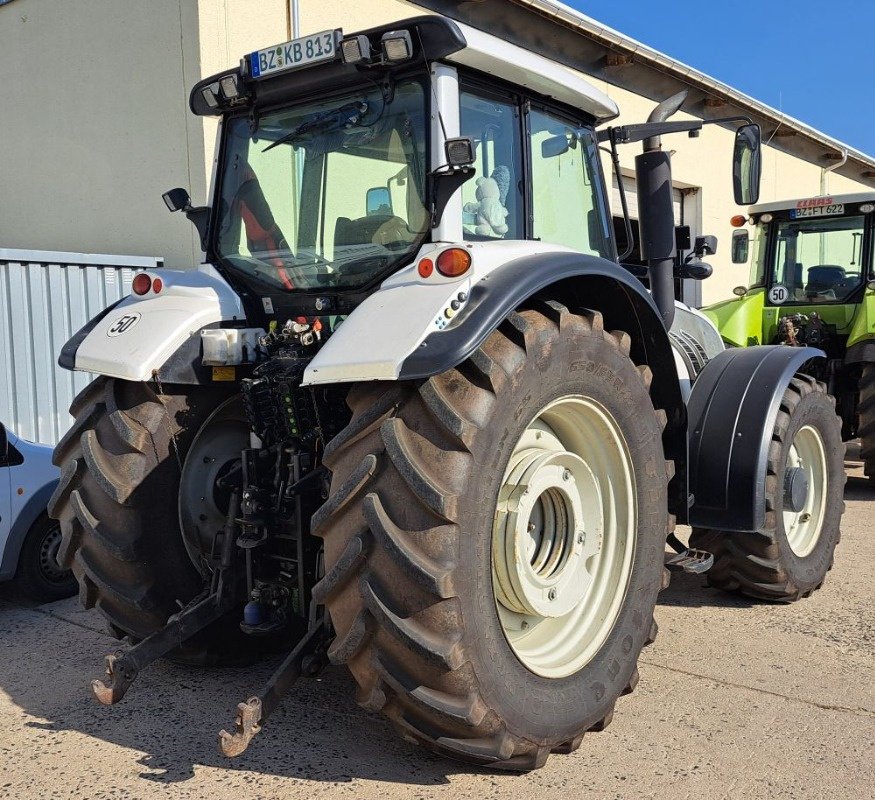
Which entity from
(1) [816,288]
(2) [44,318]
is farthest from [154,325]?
(1) [816,288]

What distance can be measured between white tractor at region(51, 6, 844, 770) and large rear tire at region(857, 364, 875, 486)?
3.98 metres

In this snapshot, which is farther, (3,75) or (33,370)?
(3,75)

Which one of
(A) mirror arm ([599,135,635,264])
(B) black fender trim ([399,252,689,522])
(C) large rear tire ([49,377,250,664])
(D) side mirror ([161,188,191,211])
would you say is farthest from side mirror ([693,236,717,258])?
(C) large rear tire ([49,377,250,664])

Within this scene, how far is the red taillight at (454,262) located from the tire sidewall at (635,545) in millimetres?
358

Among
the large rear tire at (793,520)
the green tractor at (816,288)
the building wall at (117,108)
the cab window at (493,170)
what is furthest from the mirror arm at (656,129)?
the building wall at (117,108)

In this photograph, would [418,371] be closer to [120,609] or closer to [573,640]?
[573,640]

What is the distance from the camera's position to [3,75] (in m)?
10.2

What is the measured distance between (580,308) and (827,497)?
105 inches

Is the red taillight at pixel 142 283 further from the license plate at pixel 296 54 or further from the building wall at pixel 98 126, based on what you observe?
the building wall at pixel 98 126

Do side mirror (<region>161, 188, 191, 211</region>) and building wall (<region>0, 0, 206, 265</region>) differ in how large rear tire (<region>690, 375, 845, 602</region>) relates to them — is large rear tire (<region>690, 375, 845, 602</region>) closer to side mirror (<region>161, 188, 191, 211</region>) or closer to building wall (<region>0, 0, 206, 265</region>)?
side mirror (<region>161, 188, 191, 211</region>)

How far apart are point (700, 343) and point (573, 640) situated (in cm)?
245

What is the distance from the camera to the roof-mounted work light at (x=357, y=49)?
3203 millimetres

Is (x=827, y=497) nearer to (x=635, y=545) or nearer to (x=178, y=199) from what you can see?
(x=635, y=545)

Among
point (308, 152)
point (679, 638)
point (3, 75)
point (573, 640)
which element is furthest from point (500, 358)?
point (3, 75)
